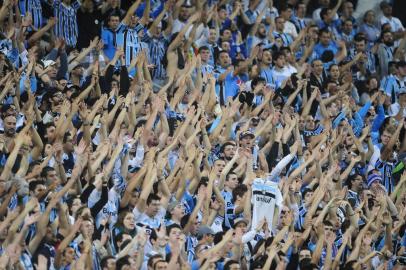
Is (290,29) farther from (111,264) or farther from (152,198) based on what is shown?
(111,264)

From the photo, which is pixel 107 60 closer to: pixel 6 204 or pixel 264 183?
pixel 264 183

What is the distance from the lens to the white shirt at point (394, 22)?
63.1 ft

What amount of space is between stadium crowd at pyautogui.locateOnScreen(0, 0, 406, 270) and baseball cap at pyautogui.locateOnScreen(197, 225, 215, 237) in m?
0.02

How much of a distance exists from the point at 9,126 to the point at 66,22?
295cm

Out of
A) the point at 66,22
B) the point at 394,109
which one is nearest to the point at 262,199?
the point at 66,22

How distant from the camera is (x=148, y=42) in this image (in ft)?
53.7

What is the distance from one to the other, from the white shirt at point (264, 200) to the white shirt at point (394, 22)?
5933 millimetres

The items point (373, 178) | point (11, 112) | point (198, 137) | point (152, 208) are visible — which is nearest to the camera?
point (152, 208)

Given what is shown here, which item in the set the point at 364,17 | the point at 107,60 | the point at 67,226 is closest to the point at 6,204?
the point at 67,226

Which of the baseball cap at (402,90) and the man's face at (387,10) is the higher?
the man's face at (387,10)

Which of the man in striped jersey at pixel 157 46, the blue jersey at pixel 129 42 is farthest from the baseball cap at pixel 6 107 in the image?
the man in striped jersey at pixel 157 46

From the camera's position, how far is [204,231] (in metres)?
13.1

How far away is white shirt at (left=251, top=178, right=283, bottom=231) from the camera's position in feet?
44.9

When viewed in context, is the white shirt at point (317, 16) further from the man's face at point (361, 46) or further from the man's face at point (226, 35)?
the man's face at point (226, 35)
